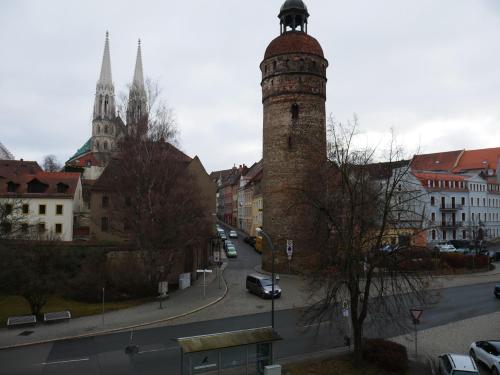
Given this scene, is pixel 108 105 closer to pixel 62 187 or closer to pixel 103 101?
pixel 103 101

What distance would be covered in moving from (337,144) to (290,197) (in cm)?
1693

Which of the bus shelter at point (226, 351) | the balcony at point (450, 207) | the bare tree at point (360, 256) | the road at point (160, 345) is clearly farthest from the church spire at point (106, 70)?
the bus shelter at point (226, 351)

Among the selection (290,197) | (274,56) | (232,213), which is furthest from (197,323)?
(232,213)

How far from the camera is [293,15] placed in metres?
35.8

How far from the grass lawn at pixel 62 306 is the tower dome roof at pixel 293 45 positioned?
22251mm

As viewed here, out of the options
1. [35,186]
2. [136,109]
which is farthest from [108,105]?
[136,109]

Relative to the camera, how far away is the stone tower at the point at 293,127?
34.5 metres

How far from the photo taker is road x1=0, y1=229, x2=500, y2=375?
48.2 ft

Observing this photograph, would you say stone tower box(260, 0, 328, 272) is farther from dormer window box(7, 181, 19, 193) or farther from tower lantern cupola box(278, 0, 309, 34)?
dormer window box(7, 181, 19, 193)

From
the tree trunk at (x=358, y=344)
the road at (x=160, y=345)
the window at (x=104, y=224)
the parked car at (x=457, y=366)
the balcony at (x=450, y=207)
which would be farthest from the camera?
the balcony at (x=450, y=207)

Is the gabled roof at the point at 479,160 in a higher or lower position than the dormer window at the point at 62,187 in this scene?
higher

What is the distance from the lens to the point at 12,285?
65.9 ft

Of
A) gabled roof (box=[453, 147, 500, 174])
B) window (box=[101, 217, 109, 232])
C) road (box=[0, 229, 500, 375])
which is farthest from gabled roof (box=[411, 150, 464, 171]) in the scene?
window (box=[101, 217, 109, 232])

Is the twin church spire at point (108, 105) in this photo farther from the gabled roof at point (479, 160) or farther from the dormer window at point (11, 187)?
the gabled roof at point (479, 160)
